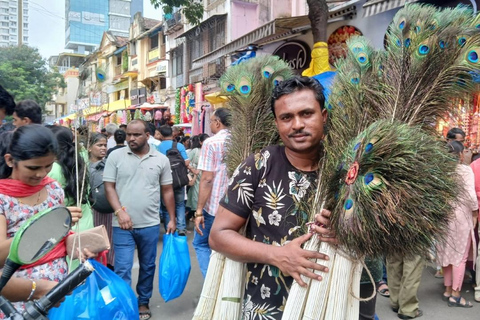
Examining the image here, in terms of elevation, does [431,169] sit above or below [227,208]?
above

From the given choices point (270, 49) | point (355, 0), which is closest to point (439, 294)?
point (355, 0)

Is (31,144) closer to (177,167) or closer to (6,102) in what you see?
(6,102)

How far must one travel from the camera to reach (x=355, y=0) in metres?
7.20

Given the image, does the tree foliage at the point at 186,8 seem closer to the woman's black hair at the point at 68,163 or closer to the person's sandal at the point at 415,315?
the woman's black hair at the point at 68,163

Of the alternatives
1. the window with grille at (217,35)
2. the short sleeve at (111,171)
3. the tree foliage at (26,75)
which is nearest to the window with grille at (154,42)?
the window with grille at (217,35)

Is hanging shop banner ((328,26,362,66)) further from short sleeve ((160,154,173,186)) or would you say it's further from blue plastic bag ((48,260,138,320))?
blue plastic bag ((48,260,138,320))

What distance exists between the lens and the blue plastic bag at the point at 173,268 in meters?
3.60

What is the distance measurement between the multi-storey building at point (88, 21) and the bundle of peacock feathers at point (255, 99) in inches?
3536

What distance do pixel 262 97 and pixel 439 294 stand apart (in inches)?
142

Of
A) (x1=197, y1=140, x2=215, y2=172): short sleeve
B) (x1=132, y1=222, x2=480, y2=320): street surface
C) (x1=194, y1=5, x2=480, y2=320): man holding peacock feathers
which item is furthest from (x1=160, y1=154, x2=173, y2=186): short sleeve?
(x1=194, y1=5, x2=480, y2=320): man holding peacock feathers

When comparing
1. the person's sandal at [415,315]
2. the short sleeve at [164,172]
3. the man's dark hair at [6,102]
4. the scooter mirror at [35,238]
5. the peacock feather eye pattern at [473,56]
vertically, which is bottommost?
the person's sandal at [415,315]

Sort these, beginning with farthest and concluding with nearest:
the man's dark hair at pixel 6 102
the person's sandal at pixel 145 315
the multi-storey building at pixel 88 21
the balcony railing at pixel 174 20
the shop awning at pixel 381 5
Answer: the multi-storey building at pixel 88 21
the balcony railing at pixel 174 20
the shop awning at pixel 381 5
the person's sandal at pixel 145 315
the man's dark hair at pixel 6 102

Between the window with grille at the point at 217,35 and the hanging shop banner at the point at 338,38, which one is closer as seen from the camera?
the hanging shop banner at the point at 338,38

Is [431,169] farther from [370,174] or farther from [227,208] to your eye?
[227,208]
